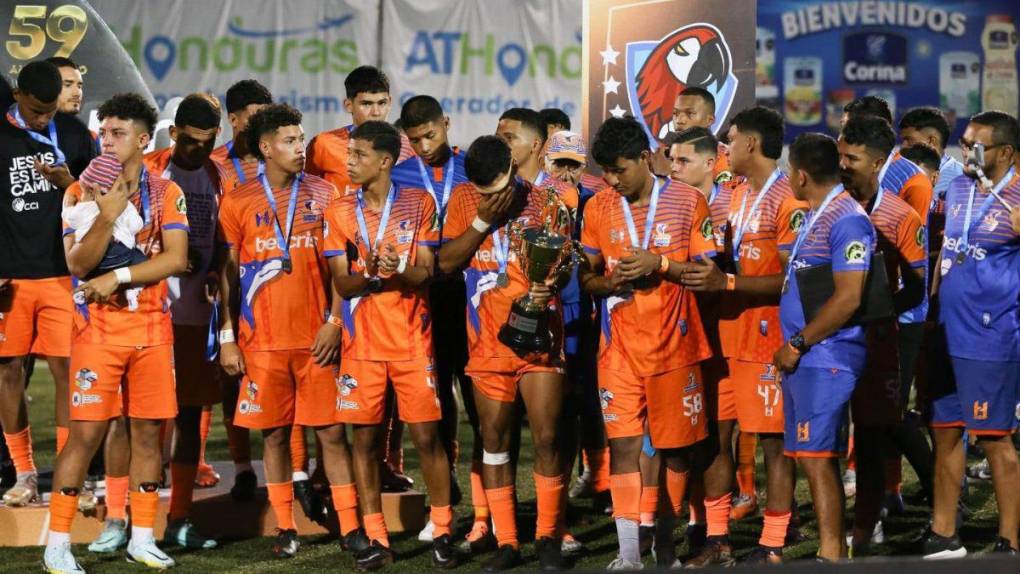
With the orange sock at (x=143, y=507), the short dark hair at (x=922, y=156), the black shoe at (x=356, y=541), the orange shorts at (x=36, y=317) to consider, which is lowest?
the black shoe at (x=356, y=541)

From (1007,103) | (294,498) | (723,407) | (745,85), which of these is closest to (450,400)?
(294,498)

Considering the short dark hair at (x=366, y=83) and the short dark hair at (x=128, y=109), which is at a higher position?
the short dark hair at (x=366, y=83)

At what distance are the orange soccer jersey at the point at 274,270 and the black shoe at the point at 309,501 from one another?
3.22 ft

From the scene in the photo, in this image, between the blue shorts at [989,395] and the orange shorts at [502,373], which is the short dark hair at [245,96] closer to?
the orange shorts at [502,373]

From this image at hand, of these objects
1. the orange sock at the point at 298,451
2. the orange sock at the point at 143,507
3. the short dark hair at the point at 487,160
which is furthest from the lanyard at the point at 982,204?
the orange sock at the point at 143,507

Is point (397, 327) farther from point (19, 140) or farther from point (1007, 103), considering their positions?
point (1007, 103)

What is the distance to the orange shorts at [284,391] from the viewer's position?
7.35 meters

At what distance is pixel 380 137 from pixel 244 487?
225cm

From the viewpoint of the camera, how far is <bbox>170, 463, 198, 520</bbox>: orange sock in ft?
25.1

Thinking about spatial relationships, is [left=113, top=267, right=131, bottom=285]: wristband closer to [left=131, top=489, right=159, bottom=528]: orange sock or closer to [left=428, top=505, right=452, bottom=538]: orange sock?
[left=131, top=489, right=159, bottom=528]: orange sock

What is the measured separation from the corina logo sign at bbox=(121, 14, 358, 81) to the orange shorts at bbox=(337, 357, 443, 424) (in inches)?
331

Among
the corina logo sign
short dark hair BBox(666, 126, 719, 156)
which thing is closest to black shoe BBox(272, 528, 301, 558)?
short dark hair BBox(666, 126, 719, 156)

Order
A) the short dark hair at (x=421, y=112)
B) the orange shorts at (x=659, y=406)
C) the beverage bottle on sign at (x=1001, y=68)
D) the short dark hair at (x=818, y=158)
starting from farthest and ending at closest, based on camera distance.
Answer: the beverage bottle on sign at (x=1001, y=68) < the short dark hair at (x=421, y=112) < the orange shorts at (x=659, y=406) < the short dark hair at (x=818, y=158)

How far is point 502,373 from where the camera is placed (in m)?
6.99
